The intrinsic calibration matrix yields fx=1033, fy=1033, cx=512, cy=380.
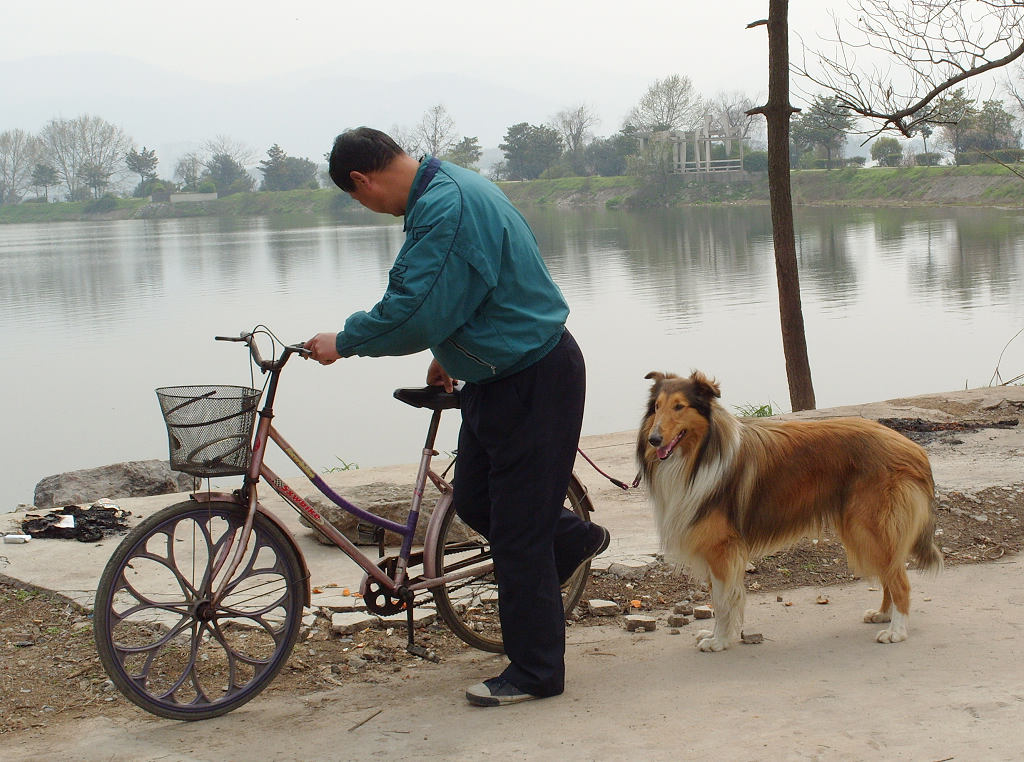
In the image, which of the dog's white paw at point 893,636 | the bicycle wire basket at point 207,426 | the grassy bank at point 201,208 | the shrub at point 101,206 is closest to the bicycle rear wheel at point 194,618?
the bicycle wire basket at point 207,426

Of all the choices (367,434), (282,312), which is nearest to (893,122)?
(367,434)

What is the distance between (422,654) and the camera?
416 cm

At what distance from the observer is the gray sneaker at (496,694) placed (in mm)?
3594

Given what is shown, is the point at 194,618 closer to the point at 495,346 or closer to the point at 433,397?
the point at 433,397

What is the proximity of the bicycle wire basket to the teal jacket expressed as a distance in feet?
1.46

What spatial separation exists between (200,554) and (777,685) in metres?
2.47

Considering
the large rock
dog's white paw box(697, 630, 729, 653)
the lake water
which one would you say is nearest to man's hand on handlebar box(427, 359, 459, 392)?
dog's white paw box(697, 630, 729, 653)

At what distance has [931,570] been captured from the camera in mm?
4395

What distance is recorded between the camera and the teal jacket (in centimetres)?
322

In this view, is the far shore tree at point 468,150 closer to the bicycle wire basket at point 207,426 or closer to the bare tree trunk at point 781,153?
the bare tree trunk at point 781,153

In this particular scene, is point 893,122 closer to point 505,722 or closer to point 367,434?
point 367,434

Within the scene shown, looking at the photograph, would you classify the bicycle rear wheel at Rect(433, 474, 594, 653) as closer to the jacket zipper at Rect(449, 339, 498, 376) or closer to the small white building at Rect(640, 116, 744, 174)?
the jacket zipper at Rect(449, 339, 498, 376)

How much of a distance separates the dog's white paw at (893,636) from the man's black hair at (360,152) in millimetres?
2691

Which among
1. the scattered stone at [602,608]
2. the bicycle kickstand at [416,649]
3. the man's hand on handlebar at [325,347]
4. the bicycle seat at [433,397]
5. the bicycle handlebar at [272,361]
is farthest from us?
the scattered stone at [602,608]
